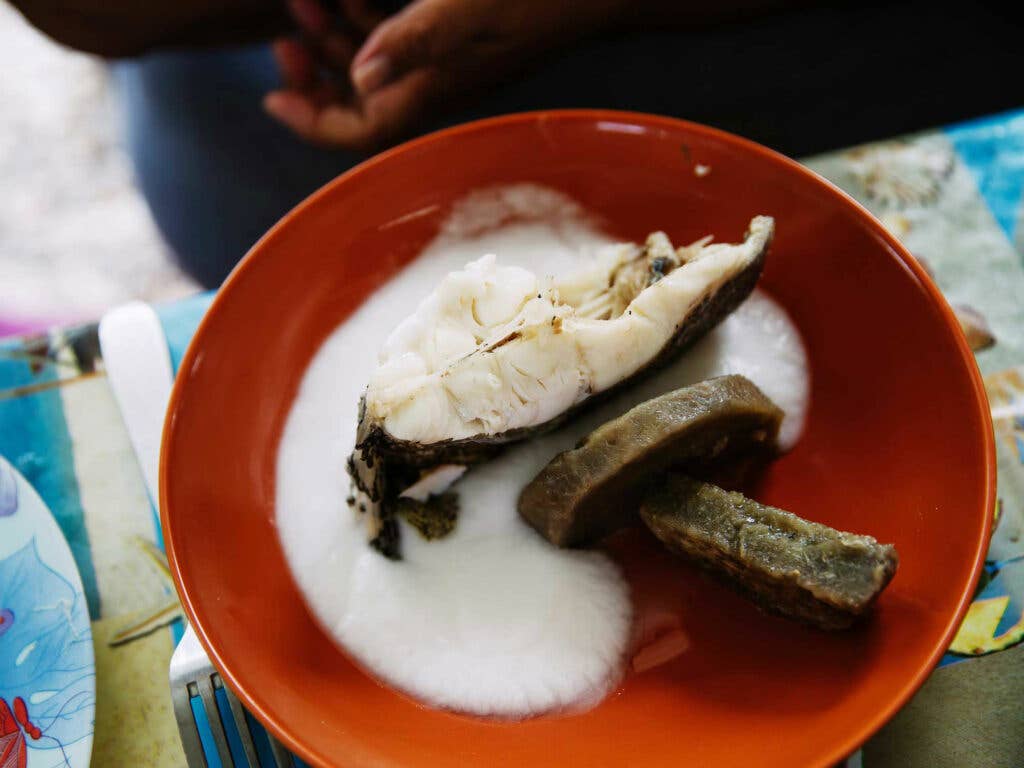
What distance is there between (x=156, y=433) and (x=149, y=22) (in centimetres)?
76

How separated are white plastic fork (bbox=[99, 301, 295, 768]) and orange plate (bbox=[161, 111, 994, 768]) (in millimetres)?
73

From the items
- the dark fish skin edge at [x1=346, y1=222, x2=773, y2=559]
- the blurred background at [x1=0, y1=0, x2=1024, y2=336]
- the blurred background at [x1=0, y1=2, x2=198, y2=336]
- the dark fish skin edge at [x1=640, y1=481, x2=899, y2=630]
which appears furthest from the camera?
the blurred background at [x1=0, y1=2, x2=198, y2=336]

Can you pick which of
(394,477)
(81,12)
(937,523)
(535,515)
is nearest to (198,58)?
(81,12)

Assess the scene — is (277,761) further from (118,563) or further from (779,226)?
(779,226)

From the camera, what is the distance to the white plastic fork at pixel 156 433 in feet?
A: 2.48

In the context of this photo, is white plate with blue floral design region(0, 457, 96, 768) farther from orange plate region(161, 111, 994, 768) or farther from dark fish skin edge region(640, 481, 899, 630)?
dark fish skin edge region(640, 481, 899, 630)

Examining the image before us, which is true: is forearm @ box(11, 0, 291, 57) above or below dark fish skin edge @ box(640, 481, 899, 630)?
below

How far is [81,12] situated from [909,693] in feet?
4.72

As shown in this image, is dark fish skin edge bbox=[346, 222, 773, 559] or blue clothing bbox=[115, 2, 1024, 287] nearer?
dark fish skin edge bbox=[346, 222, 773, 559]

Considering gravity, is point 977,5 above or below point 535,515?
above

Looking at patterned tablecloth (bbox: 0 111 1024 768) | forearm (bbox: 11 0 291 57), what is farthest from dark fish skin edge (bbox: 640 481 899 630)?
forearm (bbox: 11 0 291 57)

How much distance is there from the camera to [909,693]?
66cm

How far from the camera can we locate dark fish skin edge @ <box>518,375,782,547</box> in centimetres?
73

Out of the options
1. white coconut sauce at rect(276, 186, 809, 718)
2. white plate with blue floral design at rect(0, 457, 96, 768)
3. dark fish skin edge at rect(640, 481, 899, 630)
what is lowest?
white plate with blue floral design at rect(0, 457, 96, 768)
